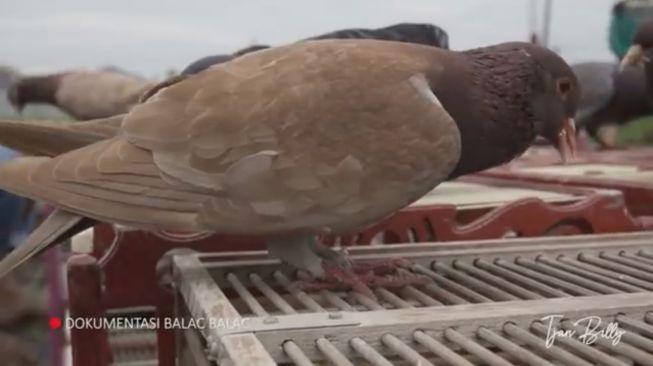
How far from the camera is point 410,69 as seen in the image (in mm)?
802

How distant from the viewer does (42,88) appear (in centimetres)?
296

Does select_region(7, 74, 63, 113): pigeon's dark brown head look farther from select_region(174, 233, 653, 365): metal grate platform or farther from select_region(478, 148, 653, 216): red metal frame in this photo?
select_region(174, 233, 653, 365): metal grate platform

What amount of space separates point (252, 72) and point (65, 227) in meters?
0.21

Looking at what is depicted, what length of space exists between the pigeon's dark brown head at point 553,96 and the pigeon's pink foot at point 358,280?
19 cm

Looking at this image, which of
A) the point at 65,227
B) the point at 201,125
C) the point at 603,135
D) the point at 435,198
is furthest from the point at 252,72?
the point at 603,135

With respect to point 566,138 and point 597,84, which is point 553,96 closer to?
Result: point 566,138

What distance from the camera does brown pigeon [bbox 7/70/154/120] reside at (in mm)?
2354

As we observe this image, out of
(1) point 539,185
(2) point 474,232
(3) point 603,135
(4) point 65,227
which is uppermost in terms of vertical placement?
(4) point 65,227

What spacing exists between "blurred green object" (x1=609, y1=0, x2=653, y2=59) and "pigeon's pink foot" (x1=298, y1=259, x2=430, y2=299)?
7.94 feet

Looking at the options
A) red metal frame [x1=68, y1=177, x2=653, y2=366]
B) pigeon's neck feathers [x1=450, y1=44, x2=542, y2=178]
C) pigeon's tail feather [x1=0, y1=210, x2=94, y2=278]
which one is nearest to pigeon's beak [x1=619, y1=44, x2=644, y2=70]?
red metal frame [x1=68, y1=177, x2=653, y2=366]

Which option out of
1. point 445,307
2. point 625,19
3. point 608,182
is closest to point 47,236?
point 445,307

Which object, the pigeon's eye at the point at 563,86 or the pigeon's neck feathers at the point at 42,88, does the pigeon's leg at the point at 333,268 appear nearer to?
the pigeon's eye at the point at 563,86

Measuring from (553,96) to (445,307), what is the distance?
288 mm

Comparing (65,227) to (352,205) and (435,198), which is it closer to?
(352,205)
